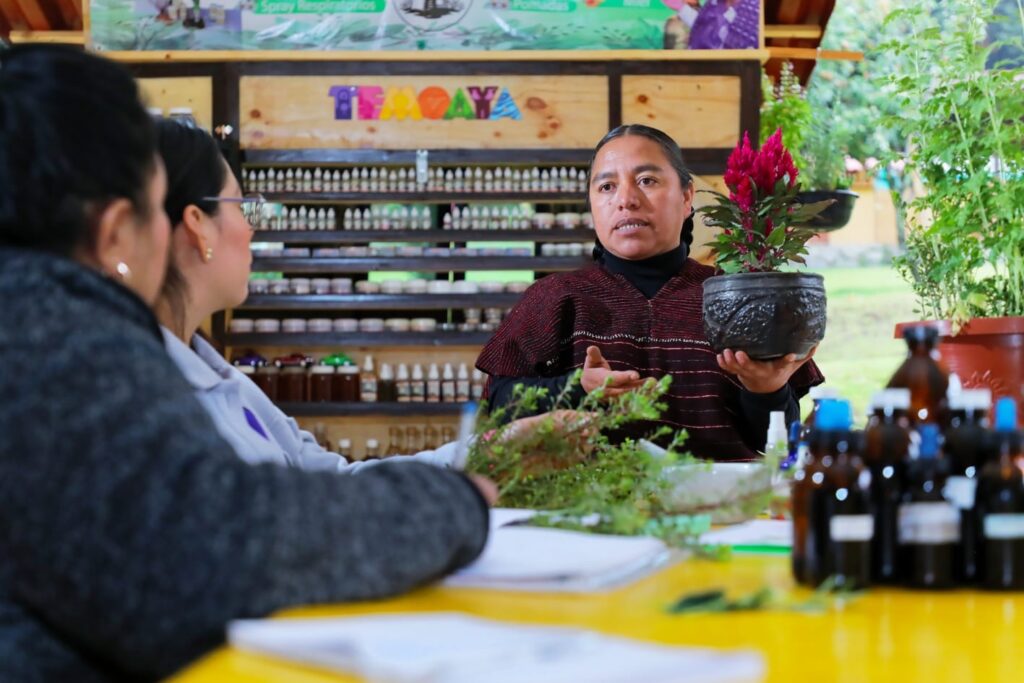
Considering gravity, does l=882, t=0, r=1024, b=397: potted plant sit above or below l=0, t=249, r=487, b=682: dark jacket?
above

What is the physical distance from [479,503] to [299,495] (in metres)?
0.22

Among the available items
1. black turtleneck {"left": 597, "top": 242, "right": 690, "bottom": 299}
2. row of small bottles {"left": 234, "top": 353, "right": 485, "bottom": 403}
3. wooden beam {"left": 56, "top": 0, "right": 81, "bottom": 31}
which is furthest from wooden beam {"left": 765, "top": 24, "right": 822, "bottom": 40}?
black turtleneck {"left": 597, "top": 242, "right": 690, "bottom": 299}

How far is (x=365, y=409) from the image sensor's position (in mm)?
6285

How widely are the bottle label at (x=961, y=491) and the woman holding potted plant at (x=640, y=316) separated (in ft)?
5.53

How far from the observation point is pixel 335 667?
0.81 m

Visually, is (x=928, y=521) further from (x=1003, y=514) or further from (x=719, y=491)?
(x=719, y=491)

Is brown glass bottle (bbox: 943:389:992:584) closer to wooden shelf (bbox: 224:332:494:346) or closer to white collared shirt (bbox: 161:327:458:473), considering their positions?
white collared shirt (bbox: 161:327:458:473)

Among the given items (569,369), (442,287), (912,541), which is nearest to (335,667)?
(912,541)

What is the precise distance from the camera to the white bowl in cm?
141

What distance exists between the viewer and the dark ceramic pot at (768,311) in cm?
195

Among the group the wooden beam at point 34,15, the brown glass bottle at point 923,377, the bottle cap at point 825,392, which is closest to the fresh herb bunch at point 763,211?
the bottle cap at point 825,392

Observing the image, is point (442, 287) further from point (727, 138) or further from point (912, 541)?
point (912, 541)

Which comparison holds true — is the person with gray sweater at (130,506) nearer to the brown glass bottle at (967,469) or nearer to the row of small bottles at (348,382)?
the brown glass bottle at (967,469)

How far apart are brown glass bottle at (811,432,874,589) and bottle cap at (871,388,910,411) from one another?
0.23 ft
